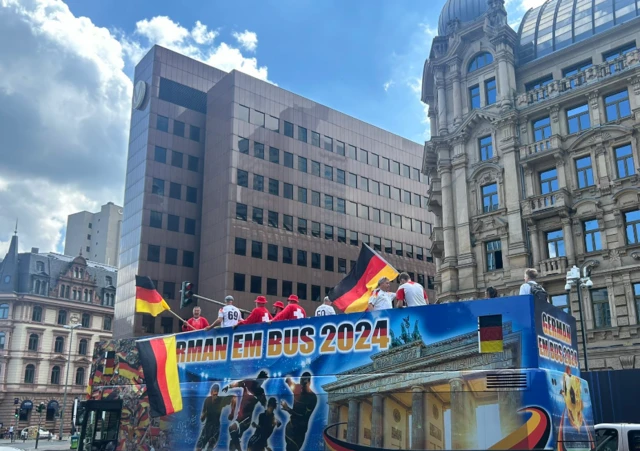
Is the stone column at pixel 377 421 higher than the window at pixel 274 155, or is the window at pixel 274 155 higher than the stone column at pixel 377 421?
the window at pixel 274 155

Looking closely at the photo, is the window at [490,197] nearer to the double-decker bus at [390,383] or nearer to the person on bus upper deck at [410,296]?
the double-decker bus at [390,383]

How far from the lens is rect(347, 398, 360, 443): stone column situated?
788 centimetres

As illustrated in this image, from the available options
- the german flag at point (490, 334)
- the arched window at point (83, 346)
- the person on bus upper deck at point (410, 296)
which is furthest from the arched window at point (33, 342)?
the german flag at point (490, 334)

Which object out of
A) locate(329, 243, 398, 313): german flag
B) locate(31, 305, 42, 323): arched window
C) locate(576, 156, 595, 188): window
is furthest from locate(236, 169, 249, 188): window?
locate(329, 243, 398, 313): german flag

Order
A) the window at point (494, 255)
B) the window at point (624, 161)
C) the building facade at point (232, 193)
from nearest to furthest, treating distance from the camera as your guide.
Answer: the window at point (624, 161)
the window at point (494, 255)
the building facade at point (232, 193)

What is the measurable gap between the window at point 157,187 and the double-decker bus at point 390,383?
43.4m

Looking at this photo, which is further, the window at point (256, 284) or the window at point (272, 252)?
the window at point (272, 252)

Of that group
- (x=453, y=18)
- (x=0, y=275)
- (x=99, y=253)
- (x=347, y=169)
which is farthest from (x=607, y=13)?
(x=99, y=253)

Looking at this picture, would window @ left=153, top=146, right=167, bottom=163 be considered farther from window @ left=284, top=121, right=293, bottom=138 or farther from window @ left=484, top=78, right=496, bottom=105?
window @ left=484, top=78, right=496, bottom=105

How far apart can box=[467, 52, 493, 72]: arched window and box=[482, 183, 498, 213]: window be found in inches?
286

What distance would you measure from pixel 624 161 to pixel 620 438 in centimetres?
1956

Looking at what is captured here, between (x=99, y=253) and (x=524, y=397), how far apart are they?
110488 millimetres

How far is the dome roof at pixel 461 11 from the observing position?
119 feet

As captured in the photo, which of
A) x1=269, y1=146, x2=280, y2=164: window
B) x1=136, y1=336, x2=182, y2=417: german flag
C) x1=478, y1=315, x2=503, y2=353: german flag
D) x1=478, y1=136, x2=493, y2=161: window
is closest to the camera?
x1=478, y1=315, x2=503, y2=353: german flag
